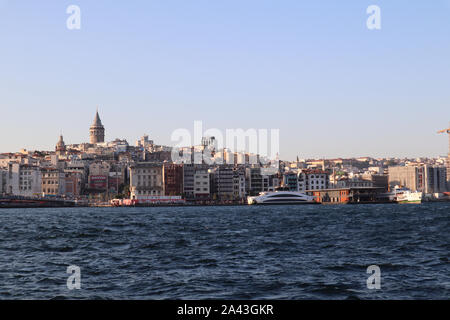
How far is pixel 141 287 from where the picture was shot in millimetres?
12398

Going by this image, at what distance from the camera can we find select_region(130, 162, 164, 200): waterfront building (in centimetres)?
13788

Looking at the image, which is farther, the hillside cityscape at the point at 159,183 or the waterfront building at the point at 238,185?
the waterfront building at the point at 238,185

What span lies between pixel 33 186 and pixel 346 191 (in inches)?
2819

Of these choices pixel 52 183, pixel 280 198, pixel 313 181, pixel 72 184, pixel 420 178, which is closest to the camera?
pixel 280 198

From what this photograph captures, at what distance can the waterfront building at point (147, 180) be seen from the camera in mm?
137875

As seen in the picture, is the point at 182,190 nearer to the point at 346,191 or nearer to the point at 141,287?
the point at 346,191

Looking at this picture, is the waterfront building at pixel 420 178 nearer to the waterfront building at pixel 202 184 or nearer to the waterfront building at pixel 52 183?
the waterfront building at pixel 202 184

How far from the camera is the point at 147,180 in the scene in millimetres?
140125

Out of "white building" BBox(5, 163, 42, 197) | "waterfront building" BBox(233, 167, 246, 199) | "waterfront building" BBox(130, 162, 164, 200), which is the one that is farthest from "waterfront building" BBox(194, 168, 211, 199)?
"white building" BBox(5, 163, 42, 197)
